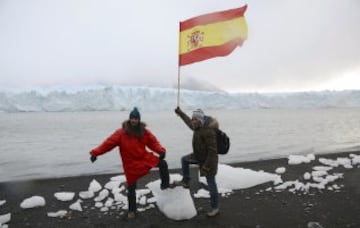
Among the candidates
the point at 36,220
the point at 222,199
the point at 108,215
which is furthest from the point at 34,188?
the point at 222,199

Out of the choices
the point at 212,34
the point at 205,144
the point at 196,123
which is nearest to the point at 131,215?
the point at 205,144

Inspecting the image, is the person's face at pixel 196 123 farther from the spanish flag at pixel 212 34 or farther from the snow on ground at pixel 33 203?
the snow on ground at pixel 33 203

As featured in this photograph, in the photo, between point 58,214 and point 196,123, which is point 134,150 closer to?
point 196,123

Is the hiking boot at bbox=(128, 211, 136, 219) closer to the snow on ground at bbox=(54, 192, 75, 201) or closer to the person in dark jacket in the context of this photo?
the person in dark jacket

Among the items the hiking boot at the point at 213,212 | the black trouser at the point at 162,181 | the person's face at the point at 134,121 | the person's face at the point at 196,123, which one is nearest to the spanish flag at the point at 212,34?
the person's face at the point at 196,123

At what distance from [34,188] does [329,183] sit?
21.5ft

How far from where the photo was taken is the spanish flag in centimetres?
677

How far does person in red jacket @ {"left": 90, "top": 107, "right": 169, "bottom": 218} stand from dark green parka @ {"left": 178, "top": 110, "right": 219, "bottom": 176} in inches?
20.9

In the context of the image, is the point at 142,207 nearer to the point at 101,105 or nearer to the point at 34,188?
the point at 34,188

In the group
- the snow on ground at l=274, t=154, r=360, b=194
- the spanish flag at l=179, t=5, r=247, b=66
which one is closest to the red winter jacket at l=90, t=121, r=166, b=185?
the spanish flag at l=179, t=5, r=247, b=66

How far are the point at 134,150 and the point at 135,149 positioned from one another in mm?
21

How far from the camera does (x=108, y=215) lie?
6.18 metres

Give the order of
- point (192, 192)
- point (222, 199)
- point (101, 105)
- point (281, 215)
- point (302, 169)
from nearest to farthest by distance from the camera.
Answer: point (281, 215)
point (222, 199)
point (192, 192)
point (302, 169)
point (101, 105)

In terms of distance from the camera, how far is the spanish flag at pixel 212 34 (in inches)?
266
